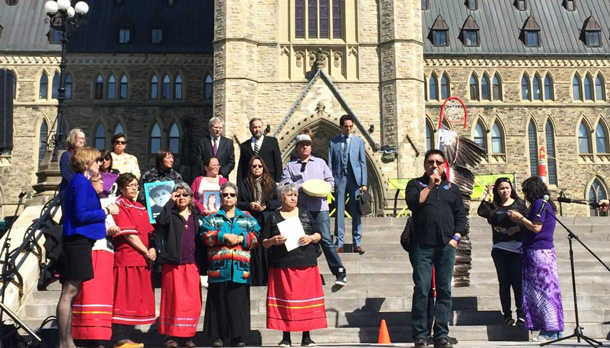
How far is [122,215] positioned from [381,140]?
688 inches

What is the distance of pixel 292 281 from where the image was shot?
6.89m

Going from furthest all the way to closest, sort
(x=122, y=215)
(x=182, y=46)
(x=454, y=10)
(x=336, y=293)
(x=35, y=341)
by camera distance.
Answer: (x=454, y=10), (x=182, y=46), (x=336, y=293), (x=122, y=215), (x=35, y=341)

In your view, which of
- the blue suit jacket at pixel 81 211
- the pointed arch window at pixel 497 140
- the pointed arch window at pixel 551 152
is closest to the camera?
the blue suit jacket at pixel 81 211

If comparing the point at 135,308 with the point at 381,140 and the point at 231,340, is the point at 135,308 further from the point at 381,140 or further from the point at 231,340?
the point at 381,140

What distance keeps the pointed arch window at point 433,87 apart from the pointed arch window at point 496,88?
2.79m

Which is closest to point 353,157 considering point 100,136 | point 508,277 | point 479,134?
point 508,277

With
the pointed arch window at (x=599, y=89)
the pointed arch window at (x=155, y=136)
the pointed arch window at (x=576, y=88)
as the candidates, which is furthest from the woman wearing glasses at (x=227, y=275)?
the pointed arch window at (x=599, y=89)

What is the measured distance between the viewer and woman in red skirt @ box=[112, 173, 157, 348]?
6840mm

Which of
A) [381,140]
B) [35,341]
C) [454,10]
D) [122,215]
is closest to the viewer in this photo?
[35,341]

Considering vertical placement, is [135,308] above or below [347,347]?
above

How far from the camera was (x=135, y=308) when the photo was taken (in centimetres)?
688

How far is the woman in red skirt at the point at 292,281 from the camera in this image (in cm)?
679

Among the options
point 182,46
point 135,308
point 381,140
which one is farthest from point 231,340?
point 182,46

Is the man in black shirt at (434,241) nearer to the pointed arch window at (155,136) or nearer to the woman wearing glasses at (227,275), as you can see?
the woman wearing glasses at (227,275)
